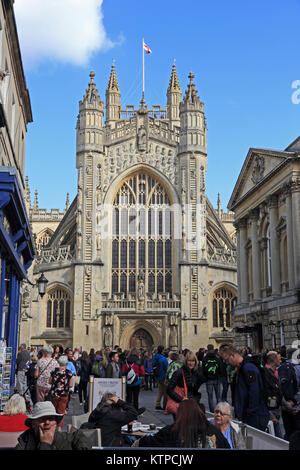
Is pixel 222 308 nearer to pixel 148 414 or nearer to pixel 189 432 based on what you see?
pixel 148 414

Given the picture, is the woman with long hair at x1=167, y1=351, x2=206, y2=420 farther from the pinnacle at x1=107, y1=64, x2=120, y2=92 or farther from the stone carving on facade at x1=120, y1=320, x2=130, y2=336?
the pinnacle at x1=107, y1=64, x2=120, y2=92

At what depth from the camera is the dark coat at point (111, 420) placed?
6001 mm

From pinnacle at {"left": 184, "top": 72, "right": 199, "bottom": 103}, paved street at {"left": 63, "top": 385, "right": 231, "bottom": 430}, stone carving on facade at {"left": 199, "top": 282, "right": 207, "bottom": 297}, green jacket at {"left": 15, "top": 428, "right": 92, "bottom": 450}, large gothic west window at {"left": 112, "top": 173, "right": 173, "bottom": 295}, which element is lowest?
paved street at {"left": 63, "top": 385, "right": 231, "bottom": 430}

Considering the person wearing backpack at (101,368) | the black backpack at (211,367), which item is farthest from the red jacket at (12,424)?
the black backpack at (211,367)

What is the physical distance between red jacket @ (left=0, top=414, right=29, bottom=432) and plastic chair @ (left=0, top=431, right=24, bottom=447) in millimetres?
79

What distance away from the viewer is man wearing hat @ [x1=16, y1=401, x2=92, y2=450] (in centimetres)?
408

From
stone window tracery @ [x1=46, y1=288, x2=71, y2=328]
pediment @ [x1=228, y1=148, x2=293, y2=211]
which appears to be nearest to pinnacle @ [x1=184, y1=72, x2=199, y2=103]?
pediment @ [x1=228, y1=148, x2=293, y2=211]

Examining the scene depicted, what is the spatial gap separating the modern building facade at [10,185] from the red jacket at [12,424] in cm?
517

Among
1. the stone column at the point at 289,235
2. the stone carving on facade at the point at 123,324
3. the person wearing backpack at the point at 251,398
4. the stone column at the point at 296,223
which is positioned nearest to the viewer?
the person wearing backpack at the point at 251,398

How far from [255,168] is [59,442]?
968 inches

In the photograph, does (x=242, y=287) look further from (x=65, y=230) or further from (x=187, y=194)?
(x=65, y=230)

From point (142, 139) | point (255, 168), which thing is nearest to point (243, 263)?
point (255, 168)

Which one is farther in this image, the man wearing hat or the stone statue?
the stone statue

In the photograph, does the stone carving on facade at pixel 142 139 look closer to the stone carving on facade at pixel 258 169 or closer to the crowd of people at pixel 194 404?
the stone carving on facade at pixel 258 169
